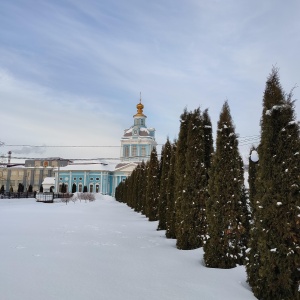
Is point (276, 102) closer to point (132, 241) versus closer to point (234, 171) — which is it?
point (234, 171)

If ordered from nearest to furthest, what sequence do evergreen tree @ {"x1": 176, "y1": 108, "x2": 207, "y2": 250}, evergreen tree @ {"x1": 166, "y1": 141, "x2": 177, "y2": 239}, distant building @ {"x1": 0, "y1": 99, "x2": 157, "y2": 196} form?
1. evergreen tree @ {"x1": 176, "y1": 108, "x2": 207, "y2": 250}
2. evergreen tree @ {"x1": 166, "y1": 141, "x2": 177, "y2": 239}
3. distant building @ {"x1": 0, "y1": 99, "x2": 157, "y2": 196}

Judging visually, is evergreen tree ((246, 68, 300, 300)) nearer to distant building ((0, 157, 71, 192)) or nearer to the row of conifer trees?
the row of conifer trees

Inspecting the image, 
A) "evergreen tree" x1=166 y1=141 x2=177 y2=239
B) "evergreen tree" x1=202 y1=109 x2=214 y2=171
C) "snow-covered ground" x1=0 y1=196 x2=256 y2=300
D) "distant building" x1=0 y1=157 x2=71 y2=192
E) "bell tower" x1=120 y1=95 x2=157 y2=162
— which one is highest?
"bell tower" x1=120 y1=95 x2=157 y2=162

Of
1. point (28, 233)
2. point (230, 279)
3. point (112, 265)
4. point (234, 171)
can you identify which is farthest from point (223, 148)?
point (28, 233)

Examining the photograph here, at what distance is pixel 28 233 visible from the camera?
10273 mm

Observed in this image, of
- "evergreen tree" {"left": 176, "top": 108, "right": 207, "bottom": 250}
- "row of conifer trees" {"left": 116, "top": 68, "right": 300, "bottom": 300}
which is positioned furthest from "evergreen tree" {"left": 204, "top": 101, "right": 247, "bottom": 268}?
"evergreen tree" {"left": 176, "top": 108, "right": 207, "bottom": 250}

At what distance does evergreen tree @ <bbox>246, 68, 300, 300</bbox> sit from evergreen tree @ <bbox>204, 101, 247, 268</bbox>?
1.29 metres

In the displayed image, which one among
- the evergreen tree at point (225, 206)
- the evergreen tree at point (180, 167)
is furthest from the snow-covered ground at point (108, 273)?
the evergreen tree at point (180, 167)

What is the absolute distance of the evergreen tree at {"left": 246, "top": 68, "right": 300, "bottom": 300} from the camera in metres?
4.59

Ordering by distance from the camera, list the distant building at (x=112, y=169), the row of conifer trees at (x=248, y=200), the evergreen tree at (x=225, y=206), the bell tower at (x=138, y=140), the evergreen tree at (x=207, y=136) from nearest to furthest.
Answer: the row of conifer trees at (x=248, y=200) → the evergreen tree at (x=225, y=206) → the evergreen tree at (x=207, y=136) → the distant building at (x=112, y=169) → the bell tower at (x=138, y=140)

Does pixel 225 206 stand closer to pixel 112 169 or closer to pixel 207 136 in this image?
pixel 207 136

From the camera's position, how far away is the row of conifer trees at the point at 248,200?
4672 mm

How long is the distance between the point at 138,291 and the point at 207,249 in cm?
242

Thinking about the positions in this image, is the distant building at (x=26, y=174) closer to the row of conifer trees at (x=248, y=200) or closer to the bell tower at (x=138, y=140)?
the bell tower at (x=138, y=140)
